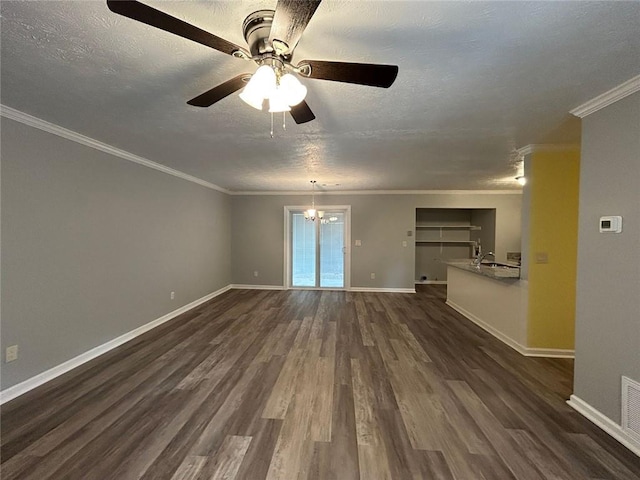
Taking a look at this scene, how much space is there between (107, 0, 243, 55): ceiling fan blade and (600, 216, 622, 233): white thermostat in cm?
266

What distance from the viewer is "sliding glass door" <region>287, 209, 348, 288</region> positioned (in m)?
6.49

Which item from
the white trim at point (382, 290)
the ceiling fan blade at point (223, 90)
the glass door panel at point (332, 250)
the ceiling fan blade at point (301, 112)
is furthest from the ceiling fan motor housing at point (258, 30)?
the white trim at point (382, 290)

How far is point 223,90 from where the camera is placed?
1.46 metres

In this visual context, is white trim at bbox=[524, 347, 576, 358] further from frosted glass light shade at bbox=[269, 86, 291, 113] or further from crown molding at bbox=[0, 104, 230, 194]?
crown molding at bbox=[0, 104, 230, 194]

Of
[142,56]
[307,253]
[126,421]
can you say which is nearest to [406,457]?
[126,421]

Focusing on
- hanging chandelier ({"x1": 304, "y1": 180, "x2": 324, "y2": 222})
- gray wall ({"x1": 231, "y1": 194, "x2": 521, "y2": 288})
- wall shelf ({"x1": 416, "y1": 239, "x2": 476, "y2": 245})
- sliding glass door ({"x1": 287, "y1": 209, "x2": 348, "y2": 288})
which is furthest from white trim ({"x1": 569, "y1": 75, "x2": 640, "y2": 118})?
wall shelf ({"x1": 416, "y1": 239, "x2": 476, "y2": 245})

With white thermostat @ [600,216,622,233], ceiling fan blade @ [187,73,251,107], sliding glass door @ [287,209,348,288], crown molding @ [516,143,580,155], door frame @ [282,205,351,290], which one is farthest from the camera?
sliding glass door @ [287,209,348,288]

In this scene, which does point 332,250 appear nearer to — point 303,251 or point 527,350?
point 303,251

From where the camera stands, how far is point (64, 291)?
8.61ft

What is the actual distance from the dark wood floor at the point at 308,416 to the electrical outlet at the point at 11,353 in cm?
34

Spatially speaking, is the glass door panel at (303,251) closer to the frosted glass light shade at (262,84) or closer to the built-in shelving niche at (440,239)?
the built-in shelving niche at (440,239)

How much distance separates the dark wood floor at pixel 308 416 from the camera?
1582 mm

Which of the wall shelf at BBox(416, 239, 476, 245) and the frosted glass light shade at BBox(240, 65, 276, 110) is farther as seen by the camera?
the wall shelf at BBox(416, 239, 476, 245)

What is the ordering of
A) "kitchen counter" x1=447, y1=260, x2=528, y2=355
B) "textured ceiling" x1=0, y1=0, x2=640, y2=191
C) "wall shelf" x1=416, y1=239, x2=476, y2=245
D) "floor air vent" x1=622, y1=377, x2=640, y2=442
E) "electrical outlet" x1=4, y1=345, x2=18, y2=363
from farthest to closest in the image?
"wall shelf" x1=416, y1=239, x2=476, y2=245, "kitchen counter" x1=447, y1=260, x2=528, y2=355, "electrical outlet" x1=4, y1=345, x2=18, y2=363, "floor air vent" x1=622, y1=377, x2=640, y2=442, "textured ceiling" x1=0, y1=0, x2=640, y2=191
